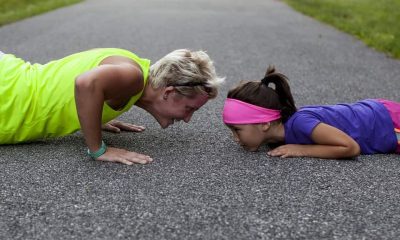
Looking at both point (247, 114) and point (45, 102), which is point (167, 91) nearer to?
point (247, 114)

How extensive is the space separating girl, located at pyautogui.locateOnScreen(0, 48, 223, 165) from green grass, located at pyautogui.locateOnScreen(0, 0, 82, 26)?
8.06m

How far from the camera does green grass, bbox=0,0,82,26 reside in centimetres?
1198

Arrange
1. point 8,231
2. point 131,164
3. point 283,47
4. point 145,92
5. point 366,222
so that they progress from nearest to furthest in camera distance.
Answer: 1. point 8,231
2. point 366,222
3. point 131,164
4. point 145,92
5. point 283,47

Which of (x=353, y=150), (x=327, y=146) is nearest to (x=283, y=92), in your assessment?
(x=327, y=146)

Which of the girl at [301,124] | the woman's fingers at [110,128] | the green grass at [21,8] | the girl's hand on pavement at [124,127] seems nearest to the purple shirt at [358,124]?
the girl at [301,124]

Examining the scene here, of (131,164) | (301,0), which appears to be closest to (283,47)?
(131,164)

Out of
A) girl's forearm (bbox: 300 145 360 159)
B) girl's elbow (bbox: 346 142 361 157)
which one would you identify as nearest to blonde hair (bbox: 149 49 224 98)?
girl's forearm (bbox: 300 145 360 159)

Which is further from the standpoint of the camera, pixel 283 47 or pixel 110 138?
pixel 283 47

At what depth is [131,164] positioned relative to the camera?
313 cm

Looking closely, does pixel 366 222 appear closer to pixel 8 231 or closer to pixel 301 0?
pixel 8 231

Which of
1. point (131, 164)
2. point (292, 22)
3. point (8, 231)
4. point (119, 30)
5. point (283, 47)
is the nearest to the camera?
point (8, 231)

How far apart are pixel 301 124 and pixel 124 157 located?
111 centimetres

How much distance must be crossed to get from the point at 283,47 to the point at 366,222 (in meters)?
6.63

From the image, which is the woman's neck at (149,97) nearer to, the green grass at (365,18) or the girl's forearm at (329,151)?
the girl's forearm at (329,151)
